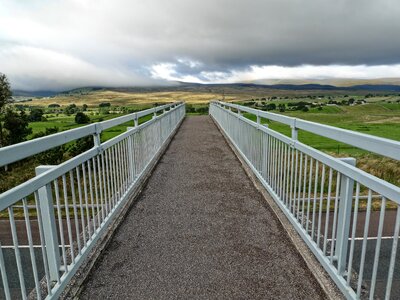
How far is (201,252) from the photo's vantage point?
3.23 meters

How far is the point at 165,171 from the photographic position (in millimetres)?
6562

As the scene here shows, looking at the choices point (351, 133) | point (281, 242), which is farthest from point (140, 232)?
point (351, 133)

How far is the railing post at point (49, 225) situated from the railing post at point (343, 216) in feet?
7.47

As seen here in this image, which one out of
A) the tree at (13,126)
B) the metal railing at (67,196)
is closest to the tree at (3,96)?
the tree at (13,126)

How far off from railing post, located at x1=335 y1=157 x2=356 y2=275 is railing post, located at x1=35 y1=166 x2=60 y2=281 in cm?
228

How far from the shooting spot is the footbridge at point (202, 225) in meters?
2.17

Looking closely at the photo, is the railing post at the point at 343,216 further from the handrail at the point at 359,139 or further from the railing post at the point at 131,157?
the railing post at the point at 131,157

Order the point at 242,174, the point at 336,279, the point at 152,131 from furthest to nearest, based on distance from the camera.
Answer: the point at 152,131 → the point at 242,174 → the point at 336,279

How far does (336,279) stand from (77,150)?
48.5 metres

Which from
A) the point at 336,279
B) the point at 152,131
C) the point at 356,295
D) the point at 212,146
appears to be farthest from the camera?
the point at 212,146

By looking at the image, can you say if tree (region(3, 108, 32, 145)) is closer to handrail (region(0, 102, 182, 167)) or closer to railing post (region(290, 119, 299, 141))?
handrail (region(0, 102, 182, 167))

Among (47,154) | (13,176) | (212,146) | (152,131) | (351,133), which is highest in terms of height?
(351,133)

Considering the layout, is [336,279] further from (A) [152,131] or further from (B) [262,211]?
(A) [152,131]

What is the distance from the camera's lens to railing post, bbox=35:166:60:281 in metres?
2.34
